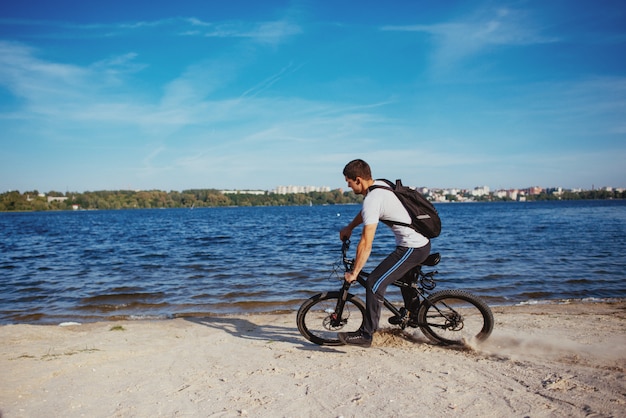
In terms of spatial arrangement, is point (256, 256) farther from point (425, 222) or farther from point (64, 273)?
point (425, 222)

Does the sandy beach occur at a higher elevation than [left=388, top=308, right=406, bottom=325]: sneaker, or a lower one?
lower

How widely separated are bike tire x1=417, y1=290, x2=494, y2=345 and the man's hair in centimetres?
195

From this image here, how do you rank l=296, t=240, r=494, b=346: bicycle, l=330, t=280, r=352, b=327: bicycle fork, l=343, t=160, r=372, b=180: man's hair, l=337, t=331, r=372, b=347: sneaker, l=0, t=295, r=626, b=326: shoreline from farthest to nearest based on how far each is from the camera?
l=0, t=295, r=626, b=326: shoreline < l=330, t=280, r=352, b=327: bicycle fork < l=296, t=240, r=494, b=346: bicycle < l=337, t=331, r=372, b=347: sneaker < l=343, t=160, r=372, b=180: man's hair

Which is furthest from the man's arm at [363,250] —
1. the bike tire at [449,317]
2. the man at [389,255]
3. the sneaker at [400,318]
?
the bike tire at [449,317]

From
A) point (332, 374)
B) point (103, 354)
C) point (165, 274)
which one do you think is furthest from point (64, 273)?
point (332, 374)

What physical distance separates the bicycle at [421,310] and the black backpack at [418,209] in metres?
0.43

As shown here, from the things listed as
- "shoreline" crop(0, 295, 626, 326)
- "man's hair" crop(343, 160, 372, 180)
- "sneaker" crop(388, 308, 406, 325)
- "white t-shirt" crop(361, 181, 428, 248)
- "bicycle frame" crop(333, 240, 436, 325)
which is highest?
"man's hair" crop(343, 160, 372, 180)

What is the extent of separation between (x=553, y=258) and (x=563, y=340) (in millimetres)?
12802

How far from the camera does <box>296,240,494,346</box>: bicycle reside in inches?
235

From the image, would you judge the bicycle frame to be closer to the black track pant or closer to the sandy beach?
the black track pant

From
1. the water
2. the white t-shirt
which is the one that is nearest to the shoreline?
the water

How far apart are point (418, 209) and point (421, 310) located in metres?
1.57

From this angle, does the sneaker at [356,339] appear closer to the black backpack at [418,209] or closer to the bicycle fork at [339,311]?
the bicycle fork at [339,311]

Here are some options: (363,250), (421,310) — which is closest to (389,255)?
(363,250)
